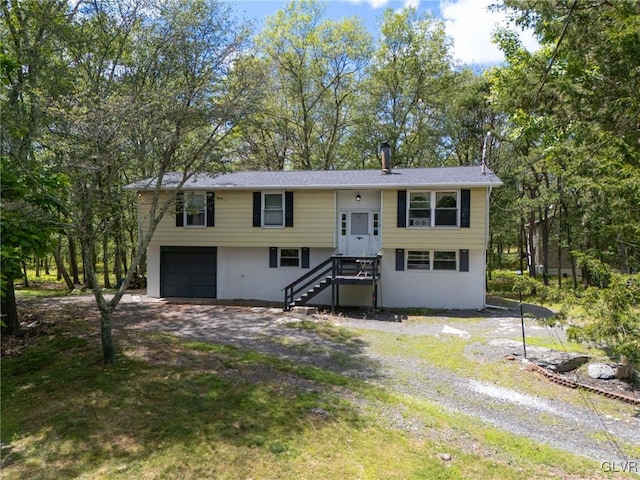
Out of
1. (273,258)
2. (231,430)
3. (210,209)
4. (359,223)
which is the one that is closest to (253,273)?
(273,258)

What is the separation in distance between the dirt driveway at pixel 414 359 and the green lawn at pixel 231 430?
1.60ft

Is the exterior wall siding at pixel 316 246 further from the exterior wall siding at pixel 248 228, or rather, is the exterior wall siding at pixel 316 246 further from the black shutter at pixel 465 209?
the black shutter at pixel 465 209

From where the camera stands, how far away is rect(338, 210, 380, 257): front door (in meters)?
→ 15.0

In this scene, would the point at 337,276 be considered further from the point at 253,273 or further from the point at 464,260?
the point at 464,260

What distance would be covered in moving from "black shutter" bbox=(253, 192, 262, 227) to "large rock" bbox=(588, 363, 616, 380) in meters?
11.2

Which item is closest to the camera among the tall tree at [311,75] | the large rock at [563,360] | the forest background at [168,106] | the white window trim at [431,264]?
the forest background at [168,106]

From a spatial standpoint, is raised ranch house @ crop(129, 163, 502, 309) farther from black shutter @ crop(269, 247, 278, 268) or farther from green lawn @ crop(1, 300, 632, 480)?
green lawn @ crop(1, 300, 632, 480)

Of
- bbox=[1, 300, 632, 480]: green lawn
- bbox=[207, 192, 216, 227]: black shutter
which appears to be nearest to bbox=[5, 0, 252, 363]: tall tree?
bbox=[1, 300, 632, 480]: green lawn

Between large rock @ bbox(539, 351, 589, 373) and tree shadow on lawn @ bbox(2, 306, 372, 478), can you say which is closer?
tree shadow on lawn @ bbox(2, 306, 372, 478)

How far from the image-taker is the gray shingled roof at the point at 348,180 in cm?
1372

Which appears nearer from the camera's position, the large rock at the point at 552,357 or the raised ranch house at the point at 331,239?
the large rock at the point at 552,357

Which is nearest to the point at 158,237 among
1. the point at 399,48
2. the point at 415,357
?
the point at 415,357

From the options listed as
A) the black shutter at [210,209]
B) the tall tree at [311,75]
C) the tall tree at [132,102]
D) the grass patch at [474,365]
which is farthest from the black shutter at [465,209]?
the tall tree at [311,75]

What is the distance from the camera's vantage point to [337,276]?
13547 millimetres
